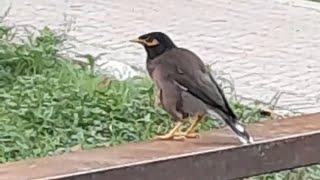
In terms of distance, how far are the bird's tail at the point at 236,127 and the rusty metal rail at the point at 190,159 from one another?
30 millimetres

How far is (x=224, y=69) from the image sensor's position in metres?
8.78

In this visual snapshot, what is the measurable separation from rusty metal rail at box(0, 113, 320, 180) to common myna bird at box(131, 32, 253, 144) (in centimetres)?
39

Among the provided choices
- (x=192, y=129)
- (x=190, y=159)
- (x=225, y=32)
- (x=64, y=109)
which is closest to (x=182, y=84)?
(x=192, y=129)

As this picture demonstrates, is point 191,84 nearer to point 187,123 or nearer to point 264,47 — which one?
point 187,123

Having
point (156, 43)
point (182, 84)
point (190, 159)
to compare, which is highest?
point (156, 43)

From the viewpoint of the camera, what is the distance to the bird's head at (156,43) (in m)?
4.77

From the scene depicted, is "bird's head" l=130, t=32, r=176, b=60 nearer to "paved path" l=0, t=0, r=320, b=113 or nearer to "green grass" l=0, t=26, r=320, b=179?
"green grass" l=0, t=26, r=320, b=179

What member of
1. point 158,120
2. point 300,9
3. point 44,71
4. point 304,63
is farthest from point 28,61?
point 300,9

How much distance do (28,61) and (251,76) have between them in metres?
1.68

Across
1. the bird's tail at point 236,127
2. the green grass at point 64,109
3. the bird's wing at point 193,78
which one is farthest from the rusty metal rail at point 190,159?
the green grass at point 64,109

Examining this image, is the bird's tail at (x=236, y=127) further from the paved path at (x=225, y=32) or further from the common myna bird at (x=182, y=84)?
the paved path at (x=225, y=32)

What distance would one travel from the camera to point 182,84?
4551mm

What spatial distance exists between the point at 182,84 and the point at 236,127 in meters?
0.62

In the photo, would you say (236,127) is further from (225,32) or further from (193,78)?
(225,32)
